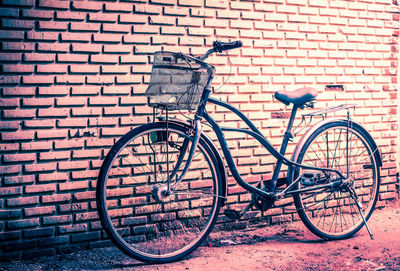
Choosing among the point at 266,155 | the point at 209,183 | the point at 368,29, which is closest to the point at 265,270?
the point at 209,183

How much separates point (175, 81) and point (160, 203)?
116 centimetres

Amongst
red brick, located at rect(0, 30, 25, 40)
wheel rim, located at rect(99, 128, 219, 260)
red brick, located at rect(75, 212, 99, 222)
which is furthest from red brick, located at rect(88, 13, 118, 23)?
A: red brick, located at rect(75, 212, 99, 222)

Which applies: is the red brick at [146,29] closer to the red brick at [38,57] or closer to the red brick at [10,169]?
the red brick at [38,57]

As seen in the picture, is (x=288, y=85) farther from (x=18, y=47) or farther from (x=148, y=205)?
(x=18, y=47)

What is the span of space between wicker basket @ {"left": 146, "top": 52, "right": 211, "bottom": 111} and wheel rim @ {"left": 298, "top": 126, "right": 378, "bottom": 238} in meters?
1.47

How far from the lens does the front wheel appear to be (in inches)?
141

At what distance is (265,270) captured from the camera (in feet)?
9.89

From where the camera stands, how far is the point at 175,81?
282 cm

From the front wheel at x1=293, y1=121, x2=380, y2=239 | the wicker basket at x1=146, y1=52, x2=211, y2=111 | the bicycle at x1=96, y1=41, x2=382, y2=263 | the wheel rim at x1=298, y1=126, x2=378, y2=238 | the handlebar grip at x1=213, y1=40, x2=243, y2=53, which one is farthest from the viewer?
the wheel rim at x1=298, y1=126, x2=378, y2=238

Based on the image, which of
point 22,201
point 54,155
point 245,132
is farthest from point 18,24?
point 245,132

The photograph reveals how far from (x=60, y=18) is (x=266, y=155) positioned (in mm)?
2448

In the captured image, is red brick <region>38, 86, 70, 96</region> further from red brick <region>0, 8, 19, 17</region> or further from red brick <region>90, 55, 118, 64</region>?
red brick <region>0, 8, 19, 17</region>

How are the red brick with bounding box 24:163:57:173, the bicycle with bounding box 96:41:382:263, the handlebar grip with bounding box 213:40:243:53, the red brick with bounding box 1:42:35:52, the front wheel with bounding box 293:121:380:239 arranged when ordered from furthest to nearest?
1. the front wheel with bounding box 293:121:380:239
2. the red brick with bounding box 24:163:57:173
3. the red brick with bounding box 1:42:35:52
4. the handlebar grip with bounding box 213:40:243:53
5. the bicycle with bounding box 96:41:382:263

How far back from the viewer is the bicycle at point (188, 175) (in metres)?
2.89
